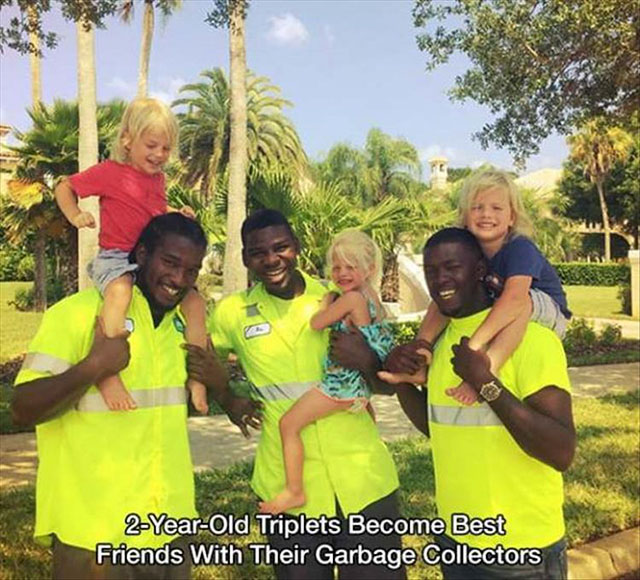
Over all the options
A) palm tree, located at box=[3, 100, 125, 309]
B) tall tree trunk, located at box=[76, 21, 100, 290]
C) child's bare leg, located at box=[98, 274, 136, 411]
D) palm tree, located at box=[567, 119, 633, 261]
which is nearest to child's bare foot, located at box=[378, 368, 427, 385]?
child's bare leg, located at box=[98, 274, 136, 411]

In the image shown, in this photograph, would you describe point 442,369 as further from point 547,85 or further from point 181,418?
point 547,85

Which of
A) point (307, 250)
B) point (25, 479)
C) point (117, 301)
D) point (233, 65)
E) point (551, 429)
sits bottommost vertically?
point (25, 479)

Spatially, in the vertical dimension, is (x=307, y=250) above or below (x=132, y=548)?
above

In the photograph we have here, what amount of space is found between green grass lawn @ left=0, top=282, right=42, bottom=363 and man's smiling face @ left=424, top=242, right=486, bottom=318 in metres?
12.8

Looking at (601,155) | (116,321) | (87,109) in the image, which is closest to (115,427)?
(116,321)

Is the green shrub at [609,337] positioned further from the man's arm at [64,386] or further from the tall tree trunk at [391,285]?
the man's arm at [64,386]

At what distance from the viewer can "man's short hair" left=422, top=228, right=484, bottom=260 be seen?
2396mm

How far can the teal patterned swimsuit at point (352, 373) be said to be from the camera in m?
2.67

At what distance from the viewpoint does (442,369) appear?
247 cm

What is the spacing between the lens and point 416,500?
547 cm

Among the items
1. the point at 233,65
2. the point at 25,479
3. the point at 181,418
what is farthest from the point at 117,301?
the point at 233,65

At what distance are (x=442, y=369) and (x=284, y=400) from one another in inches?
24.9

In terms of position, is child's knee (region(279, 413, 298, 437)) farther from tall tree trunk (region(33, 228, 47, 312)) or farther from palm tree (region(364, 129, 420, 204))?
palm tree (region(364, 129, 420, 204))

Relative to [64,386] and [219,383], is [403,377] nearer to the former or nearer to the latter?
[219,383]
